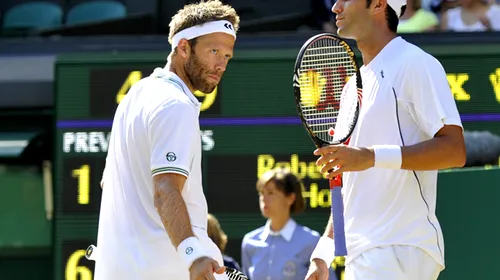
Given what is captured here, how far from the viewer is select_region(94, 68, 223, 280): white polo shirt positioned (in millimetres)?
4023

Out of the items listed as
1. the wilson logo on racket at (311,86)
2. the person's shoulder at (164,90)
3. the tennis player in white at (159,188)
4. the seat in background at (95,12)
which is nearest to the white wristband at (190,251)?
the tennis player in white at (159,188)

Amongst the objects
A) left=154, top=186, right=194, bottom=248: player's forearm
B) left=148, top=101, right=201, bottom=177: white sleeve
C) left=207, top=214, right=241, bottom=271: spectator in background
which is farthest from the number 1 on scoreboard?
left=154, top=186, right=194, bottom=248: player's forearm

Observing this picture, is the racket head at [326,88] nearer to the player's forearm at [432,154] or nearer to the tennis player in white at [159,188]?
the player's forearm at [432,154]

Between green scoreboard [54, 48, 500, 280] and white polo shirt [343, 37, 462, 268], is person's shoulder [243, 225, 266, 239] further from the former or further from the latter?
white polo shirt [343, 37, 462, 268]

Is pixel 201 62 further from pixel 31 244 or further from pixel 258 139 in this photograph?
pixel 31 244

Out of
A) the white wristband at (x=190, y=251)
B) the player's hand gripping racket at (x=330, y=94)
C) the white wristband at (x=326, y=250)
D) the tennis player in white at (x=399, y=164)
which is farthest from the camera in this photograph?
the white wristband at (x=326, y=250)

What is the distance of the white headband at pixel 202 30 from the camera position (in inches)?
172

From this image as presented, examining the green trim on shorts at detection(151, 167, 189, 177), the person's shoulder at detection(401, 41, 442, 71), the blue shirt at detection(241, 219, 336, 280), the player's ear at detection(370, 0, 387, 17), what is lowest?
the blue shirt at detection(241, 219, 336, 280)

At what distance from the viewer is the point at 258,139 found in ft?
23.7

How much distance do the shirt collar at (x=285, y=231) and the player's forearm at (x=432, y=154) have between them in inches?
110

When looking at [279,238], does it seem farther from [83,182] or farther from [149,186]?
[149,186]

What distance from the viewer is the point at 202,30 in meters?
4.38

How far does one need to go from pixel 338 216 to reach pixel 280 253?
2.40 metres

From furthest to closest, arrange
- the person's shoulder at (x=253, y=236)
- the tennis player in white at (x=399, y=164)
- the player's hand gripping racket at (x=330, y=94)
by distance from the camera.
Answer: the person's shoulder at (x=253, y=236), the player's hand gripping racket at (x=330, y=94), the tennis player in white at (x=399, y=164)
